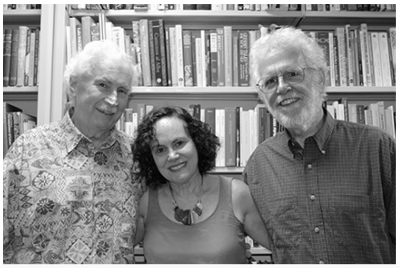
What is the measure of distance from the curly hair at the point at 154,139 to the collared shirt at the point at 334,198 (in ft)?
0.93

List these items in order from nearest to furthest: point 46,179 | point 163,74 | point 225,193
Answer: point 46,179 < point 225,193 < point 163,74

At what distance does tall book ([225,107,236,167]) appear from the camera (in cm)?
179

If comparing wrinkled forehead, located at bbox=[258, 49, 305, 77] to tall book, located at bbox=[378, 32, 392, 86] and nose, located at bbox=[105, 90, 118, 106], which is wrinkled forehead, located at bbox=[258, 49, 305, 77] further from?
tall book, located at bbox=[378, 32, 392, 86]

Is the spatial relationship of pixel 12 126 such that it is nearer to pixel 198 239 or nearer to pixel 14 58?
pixel 14 58

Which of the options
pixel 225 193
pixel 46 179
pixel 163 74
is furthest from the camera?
pixel 163 74

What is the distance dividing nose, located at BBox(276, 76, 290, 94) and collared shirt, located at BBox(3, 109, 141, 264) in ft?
2.29

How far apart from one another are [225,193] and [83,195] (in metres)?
0.53

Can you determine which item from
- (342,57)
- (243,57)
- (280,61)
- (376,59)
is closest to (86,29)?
(243,57)

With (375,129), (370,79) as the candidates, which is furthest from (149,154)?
(370,79)

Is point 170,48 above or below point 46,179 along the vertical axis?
above

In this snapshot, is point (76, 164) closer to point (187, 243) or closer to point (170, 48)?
point (187, 243)

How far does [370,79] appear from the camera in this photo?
1.85 meters

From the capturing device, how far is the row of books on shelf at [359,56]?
185 centimetres

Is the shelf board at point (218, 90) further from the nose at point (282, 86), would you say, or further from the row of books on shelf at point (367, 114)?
the nose at point (282, 86)
